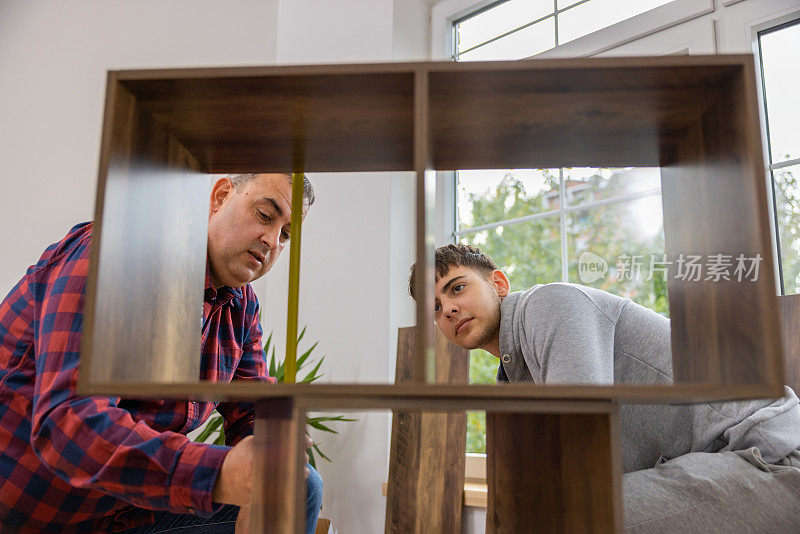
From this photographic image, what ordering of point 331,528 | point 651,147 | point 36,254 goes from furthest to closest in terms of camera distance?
point 36,254, point 331,528, point 651,147

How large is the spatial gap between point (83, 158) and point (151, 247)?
2.18m

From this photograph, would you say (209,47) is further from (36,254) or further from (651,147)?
(651,147)

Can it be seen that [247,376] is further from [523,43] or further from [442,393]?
[523,43]

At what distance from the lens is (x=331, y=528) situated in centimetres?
257

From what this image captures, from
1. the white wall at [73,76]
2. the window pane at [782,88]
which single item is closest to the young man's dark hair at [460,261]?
the window pane at [782,88]

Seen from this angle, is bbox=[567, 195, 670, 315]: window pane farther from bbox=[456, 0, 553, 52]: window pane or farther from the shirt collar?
the shirt collar

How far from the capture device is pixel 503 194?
2744 millimetres

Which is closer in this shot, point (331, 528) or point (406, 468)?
point (406, 468)

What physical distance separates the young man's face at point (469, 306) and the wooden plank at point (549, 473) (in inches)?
26.8

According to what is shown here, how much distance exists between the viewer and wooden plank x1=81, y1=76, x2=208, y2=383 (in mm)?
888

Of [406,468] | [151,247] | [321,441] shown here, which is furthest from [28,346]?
[321,441]

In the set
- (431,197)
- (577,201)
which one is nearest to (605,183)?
(577,201)

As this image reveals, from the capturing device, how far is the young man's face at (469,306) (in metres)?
1.87

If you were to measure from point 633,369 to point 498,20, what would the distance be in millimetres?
1787
